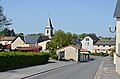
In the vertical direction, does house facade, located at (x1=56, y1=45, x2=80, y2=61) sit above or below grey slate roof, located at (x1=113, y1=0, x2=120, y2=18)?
below

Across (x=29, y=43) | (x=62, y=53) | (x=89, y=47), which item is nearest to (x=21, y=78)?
(x=62, y=53)

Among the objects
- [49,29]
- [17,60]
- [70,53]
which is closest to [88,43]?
[49,29]

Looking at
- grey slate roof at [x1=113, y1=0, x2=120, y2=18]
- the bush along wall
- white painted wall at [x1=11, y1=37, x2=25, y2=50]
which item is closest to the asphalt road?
the bush along wall

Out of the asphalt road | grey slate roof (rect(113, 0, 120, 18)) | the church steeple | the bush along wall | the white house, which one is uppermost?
the church steeple

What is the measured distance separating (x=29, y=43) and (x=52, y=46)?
73.8 feet

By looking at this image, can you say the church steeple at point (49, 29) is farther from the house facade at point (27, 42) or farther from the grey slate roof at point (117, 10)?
the grey slate roof at point (117, 10)

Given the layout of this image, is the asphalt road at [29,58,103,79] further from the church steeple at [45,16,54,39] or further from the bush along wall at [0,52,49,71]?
the church steeple at [45,16,54,39]

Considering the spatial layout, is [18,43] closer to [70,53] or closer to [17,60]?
[70,53]

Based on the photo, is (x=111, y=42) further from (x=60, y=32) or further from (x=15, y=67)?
(x=15, y=67)

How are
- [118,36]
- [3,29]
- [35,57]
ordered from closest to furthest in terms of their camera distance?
[118,36] < [35,57] < [3,29]

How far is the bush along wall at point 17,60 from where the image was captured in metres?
33.3

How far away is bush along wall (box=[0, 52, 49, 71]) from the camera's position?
33281mm

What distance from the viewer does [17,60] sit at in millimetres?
37875

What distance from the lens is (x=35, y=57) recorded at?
47.4 meters
